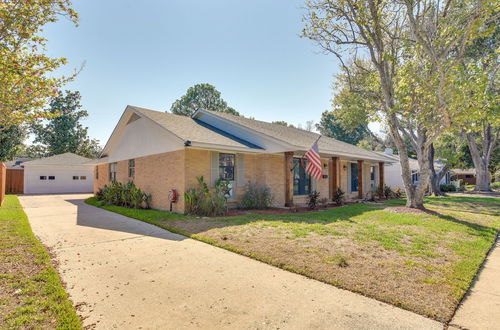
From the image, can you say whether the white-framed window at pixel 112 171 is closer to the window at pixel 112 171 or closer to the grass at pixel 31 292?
the window at pixel 112 171

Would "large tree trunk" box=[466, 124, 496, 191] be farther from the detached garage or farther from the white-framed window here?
the detached garage

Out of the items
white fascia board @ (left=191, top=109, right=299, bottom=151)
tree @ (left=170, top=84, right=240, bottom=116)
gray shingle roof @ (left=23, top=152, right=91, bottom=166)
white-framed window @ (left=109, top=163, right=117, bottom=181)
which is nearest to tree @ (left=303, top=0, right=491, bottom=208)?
white fascia board @ (left=191, top=109, right=299, bottom=151)

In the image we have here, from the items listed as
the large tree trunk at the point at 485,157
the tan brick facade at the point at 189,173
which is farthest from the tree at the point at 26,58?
the large tree trunk at the point at 485,157

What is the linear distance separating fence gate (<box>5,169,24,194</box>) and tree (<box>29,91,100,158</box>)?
50.8 ft

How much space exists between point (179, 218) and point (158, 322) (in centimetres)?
659

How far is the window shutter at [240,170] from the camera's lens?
12247 mm

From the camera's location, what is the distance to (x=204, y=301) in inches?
137

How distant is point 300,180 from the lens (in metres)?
14.2

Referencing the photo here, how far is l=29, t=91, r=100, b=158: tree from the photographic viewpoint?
130 ft

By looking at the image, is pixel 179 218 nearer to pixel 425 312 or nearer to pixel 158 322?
pixel 158 322

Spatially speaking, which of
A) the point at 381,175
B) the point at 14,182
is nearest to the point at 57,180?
the point at 14,182

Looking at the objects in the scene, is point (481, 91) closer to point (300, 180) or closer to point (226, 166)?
point (300, 180)

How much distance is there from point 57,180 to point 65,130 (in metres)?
17.8

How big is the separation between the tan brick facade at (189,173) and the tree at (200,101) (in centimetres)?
2869
